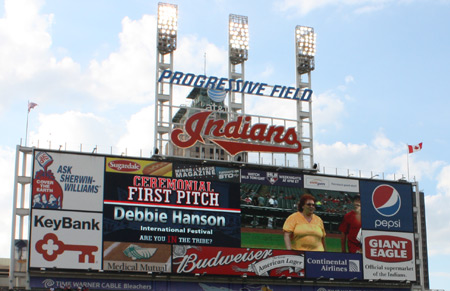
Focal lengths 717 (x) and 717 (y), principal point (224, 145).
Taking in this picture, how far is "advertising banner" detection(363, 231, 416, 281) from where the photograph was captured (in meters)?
49.1

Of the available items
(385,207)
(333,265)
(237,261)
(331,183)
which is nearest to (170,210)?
(237,261)

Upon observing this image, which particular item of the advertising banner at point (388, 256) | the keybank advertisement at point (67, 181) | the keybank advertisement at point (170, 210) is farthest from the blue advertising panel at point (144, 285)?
the keybank advertisement at point (67, 181)

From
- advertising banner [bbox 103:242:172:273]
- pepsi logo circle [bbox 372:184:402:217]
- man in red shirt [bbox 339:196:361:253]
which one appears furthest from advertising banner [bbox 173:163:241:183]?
pepsi logo circle [bbox 372:184:402:217]

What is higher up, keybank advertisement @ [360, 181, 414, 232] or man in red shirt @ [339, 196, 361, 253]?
keybank advertisement @ [360, 181, 414, 232]

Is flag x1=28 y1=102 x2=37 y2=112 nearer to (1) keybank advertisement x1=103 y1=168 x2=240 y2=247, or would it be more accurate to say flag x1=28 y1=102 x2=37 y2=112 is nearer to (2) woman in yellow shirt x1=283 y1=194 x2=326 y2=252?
(1) keybank advertisement x1=103 y1=168 x2=240 y2=247

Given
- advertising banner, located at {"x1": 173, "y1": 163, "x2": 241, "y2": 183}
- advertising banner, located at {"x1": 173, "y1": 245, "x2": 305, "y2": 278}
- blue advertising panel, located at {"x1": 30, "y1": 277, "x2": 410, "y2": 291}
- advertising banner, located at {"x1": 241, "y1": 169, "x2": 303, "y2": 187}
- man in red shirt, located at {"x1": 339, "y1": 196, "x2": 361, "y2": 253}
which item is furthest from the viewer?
man in red shirt, located at {"x1": 339, "y1": 196, "x2": 361, "y2": 253}

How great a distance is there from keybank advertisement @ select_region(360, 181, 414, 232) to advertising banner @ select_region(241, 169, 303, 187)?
520cm

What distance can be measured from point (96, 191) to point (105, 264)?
437 centimetres

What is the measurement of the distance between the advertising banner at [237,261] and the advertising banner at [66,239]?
5.06 metres

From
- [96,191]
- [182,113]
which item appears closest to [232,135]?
[182,113]

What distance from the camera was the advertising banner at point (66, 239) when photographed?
4112 centimetres

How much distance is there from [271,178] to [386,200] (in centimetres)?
907

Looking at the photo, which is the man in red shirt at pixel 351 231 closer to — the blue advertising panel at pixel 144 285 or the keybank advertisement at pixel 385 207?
the keybank advertisement at pixel 385 207

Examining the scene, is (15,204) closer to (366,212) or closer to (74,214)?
(74,214)
